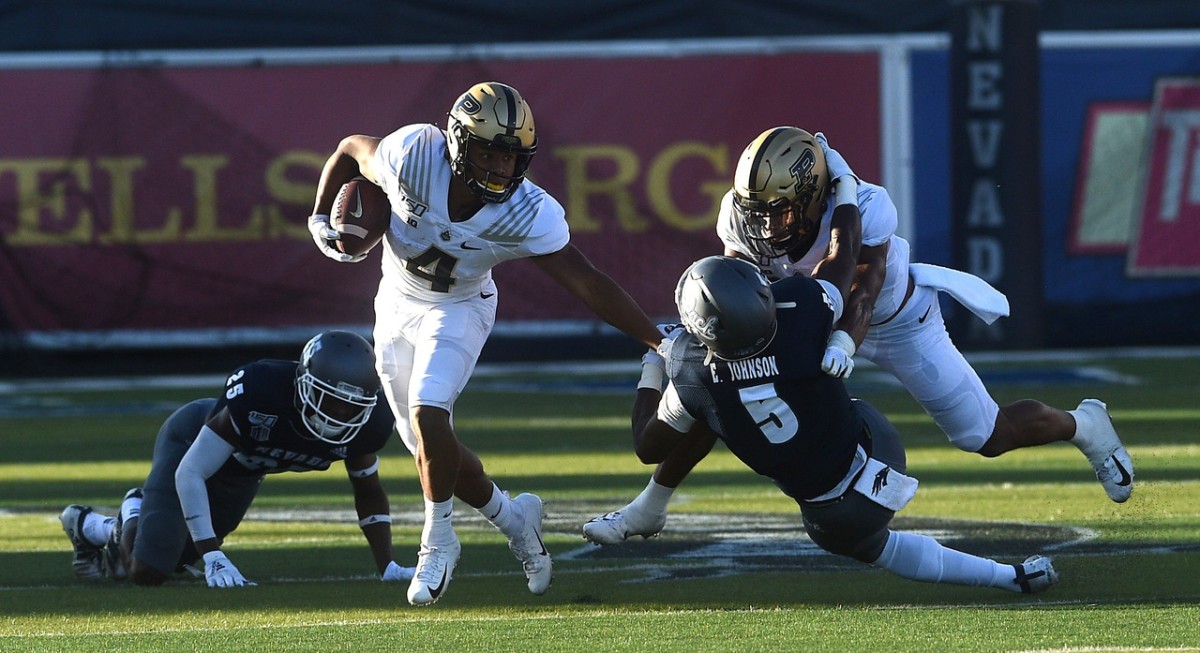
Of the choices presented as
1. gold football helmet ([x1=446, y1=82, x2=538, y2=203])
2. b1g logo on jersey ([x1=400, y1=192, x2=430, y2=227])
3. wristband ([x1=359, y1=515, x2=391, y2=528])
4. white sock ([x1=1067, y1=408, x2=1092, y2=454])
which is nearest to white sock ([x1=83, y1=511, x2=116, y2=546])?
wristband ([x1=359, y1=515, x2=391, y2=528])

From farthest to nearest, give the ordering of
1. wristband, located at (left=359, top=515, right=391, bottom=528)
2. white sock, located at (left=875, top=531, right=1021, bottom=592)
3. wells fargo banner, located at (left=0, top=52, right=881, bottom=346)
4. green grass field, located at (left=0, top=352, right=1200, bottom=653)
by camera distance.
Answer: wells fargo banner, located at (left=0, top=52, right=881, bottom=346)
wristband, located at (left=359, top=515, right=391, bottom=528)
white sock, located at (left=875, top=531, right=1021, bottom=592)
green grass field, located at (left=0, top=352, right=1200, bottom=653)

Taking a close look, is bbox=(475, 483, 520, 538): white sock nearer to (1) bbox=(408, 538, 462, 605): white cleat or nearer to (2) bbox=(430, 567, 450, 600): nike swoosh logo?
(1) bbox=(408, 538, 462, 605): white cleat

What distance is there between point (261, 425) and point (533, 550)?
1.04 meters

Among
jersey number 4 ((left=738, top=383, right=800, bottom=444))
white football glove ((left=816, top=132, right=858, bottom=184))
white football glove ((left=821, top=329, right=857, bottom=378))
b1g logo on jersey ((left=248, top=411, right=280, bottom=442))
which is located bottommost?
b1g logo on jersey ((left=248, top=411, right=280, bottom=442))

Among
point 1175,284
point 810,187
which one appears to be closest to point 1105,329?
point 1175,284

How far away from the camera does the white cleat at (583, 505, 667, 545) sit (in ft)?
18.8

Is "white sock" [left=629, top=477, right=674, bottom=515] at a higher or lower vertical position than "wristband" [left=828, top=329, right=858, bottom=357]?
lower

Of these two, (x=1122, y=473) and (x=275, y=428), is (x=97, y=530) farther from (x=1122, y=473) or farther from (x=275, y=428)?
(x=1122, y=473)

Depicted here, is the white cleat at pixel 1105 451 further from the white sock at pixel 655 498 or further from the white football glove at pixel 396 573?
the white football glove at pixel 396 573

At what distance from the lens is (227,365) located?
14.8 meters

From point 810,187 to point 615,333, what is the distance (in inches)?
369

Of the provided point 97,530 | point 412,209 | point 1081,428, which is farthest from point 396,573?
point 1081,428

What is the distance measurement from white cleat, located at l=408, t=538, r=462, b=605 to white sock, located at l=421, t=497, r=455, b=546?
0.7 inches

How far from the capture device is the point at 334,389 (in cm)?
556
